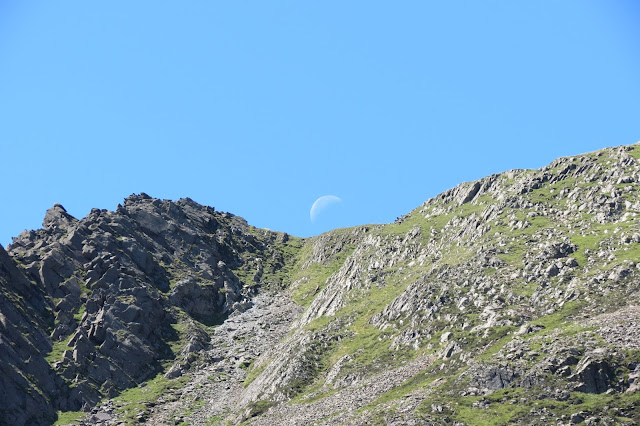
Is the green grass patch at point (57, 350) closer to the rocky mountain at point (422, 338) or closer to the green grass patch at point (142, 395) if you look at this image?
the rocky mountain at point (422, 338)

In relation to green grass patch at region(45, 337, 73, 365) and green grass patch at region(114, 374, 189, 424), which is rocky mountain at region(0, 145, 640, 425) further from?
green grass patch at region(45, 337, 73, 365)

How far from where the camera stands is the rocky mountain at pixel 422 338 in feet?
316

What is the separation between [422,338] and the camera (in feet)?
424

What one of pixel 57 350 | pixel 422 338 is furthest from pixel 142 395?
pixel 422 338

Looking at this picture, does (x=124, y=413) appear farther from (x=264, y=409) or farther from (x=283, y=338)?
(x=283, y=338)

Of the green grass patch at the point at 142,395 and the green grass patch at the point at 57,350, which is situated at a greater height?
the green grass patch at the point at 57,350

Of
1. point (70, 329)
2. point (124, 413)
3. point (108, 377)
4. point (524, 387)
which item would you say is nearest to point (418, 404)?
point (524, 387)

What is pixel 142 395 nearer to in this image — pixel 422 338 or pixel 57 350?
pixel 57 350

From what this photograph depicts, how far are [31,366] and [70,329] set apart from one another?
27834 millimetres

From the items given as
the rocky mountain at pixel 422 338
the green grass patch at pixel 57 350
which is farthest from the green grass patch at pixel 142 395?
the green grass patch at pixel 57 350

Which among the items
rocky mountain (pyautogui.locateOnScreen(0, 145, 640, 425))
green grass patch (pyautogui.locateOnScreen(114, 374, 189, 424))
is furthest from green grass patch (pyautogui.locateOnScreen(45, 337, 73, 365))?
green grass patch (pyautogui.locateOnScreen(114, 374, 189, 424))

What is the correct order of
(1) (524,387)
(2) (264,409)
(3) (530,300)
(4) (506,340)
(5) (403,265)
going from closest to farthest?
(1) (524,387), (4) (506,340), (3) (530,300), (2) (264,409), (5) (403,265)

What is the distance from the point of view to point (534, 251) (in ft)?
458

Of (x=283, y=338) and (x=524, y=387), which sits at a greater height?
(x=283, y=338)
